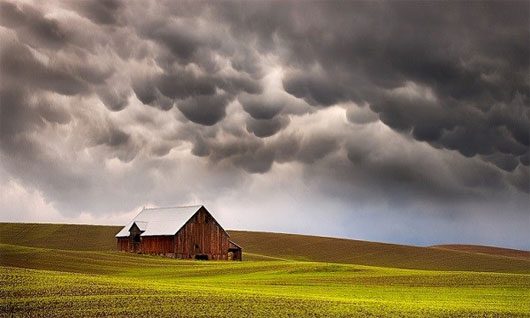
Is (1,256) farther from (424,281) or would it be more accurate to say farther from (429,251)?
(429,251)

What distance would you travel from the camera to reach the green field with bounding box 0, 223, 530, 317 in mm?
25422

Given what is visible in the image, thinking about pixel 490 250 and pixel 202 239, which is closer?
pixel 202 239

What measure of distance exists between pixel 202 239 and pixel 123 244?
675 inches

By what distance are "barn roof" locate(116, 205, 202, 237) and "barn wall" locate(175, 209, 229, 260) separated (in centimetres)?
116

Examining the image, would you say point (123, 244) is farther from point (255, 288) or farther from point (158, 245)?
point (255, 288)

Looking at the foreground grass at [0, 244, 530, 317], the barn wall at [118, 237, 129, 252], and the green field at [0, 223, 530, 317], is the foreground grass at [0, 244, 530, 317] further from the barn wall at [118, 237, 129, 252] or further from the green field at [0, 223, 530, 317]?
the barn wall at [118, 237, 129, 252]

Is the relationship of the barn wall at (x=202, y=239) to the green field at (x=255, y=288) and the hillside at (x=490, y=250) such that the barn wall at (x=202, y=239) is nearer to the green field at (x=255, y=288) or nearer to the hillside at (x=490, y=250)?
the green field at (x=255, y=288)

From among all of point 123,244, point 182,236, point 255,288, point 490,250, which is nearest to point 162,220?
point 182,236

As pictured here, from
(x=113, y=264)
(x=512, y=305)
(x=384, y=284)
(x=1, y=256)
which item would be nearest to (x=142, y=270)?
(x=113, y=264)

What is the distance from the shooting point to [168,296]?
29781mm

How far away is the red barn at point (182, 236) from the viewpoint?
4008 inches

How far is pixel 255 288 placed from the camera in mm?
41250

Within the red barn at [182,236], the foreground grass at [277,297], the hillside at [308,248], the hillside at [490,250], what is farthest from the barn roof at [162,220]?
the hillside at [490,250]

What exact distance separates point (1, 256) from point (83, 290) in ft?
135
